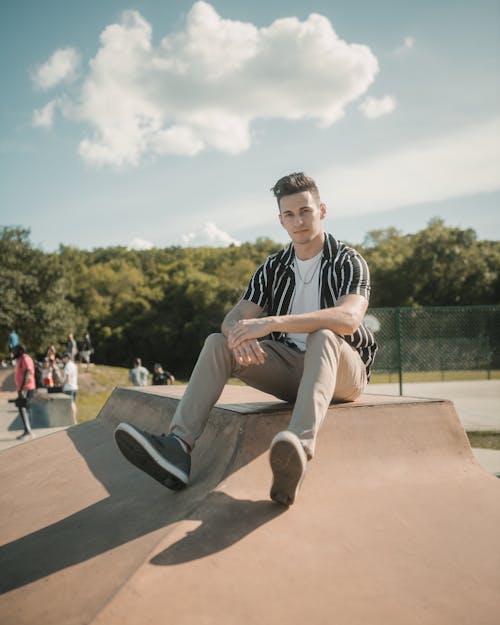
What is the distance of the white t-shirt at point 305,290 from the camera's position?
3016 millimetres

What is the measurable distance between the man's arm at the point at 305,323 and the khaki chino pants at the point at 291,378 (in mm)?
56

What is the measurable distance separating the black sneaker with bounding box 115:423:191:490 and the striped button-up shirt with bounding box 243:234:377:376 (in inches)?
39.3

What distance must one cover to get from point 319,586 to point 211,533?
47 centimetres

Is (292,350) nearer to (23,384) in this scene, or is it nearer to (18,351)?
(18,351)

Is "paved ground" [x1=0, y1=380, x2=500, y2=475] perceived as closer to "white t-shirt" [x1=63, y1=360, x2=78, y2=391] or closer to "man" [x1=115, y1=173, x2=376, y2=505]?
"white t-shirt" [x1=63, y1=360, x2=78, y2=391]

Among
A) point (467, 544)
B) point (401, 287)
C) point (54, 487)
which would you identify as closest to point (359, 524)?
point (467, 544)

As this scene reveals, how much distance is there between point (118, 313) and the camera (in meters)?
52.6

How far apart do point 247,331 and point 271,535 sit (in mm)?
924

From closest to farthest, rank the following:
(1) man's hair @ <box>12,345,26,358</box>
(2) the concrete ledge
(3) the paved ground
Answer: (3) the paved ground < (1) man's hair @ <box>12,345,26,358</box> < (2) the concrete ledge

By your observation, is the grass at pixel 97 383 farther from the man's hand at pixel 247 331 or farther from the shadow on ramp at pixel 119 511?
the man's hand at pixel 247 331

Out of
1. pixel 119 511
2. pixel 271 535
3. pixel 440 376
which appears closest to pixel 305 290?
pixel 271 535

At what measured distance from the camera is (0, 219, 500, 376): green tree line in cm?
3341

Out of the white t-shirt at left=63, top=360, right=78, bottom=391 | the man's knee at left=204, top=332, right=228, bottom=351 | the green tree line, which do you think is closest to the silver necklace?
the man's knee at left=204, top=332, right=228, bottom=351

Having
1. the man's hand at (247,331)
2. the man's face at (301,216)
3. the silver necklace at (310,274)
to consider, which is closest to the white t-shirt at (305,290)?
the silver necklace at (310,274)
